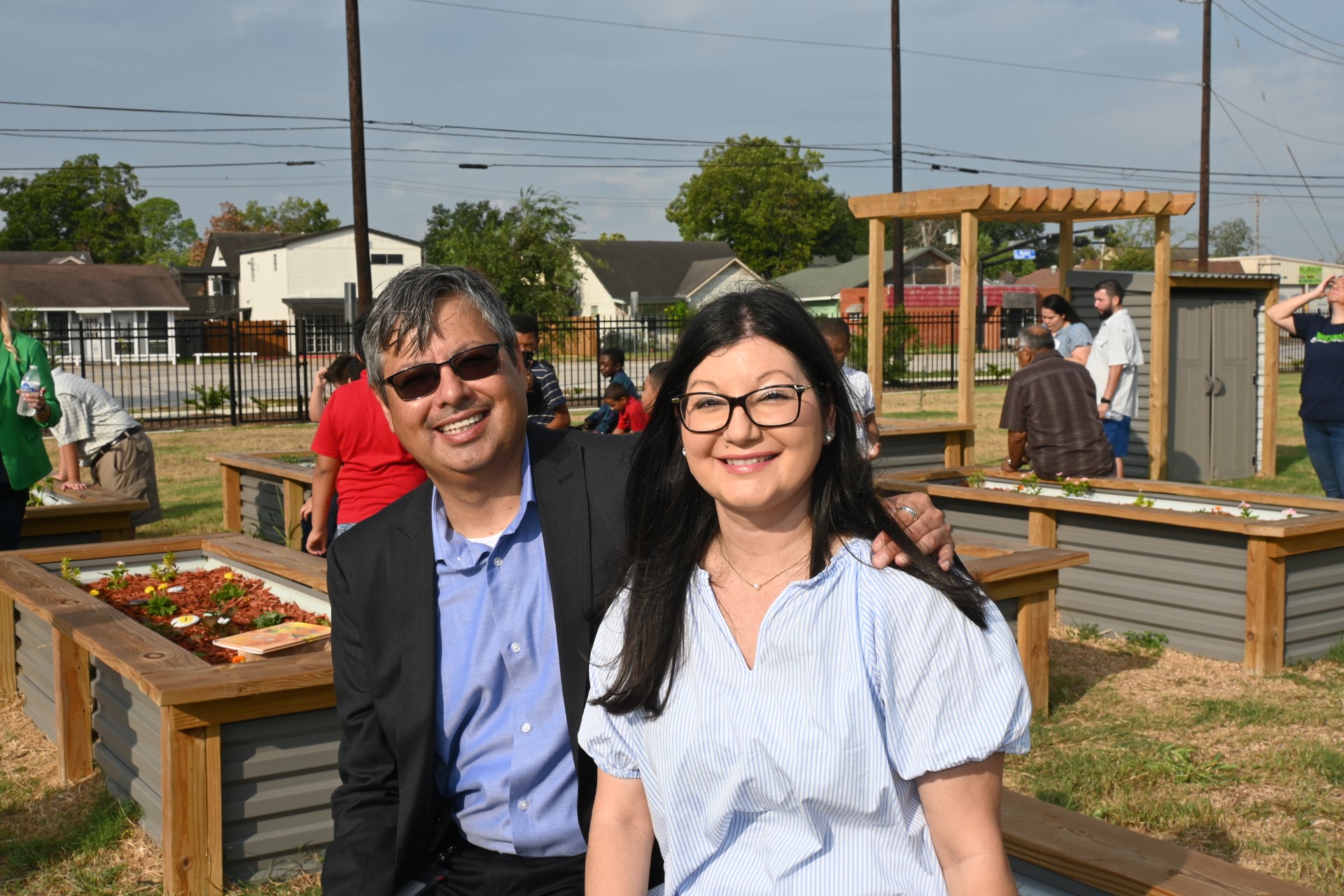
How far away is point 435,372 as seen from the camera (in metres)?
2.64

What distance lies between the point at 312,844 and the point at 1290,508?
5.98 m

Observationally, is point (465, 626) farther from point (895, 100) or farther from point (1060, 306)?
point (895, 100)

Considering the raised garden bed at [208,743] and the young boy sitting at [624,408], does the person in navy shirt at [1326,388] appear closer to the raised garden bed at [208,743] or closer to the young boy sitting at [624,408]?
the young boy sitting at [624,408]

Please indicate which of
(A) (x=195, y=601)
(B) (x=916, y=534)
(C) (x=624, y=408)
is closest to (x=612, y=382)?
(C) (x=624, y=408)

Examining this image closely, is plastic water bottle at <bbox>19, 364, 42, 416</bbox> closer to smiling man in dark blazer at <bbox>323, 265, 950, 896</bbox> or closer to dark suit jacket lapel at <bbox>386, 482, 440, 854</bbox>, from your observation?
smiling man in dark blazer at <bbox>323, 265, 950, 896</bbox>

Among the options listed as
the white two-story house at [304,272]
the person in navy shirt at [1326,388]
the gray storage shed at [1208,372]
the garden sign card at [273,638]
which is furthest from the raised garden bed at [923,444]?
the white two-story house at [304,272]

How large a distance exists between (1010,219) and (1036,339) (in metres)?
3.81

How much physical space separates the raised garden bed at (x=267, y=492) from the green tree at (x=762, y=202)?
72.4 meters

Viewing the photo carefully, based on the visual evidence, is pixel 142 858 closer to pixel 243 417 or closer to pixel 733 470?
pixel 733 470

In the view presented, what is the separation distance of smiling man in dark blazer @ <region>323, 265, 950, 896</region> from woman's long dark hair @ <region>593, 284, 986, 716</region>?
26cm

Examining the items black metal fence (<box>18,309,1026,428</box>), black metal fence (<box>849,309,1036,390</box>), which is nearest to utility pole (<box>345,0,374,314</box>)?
black metal fence (<box>18,309,1026,428</box>)

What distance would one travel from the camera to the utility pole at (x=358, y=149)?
72.6 ft

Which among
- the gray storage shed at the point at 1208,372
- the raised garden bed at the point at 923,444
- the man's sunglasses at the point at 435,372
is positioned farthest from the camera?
the gray storage shed at the point at 1208,372

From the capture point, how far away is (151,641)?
4.36 metres
